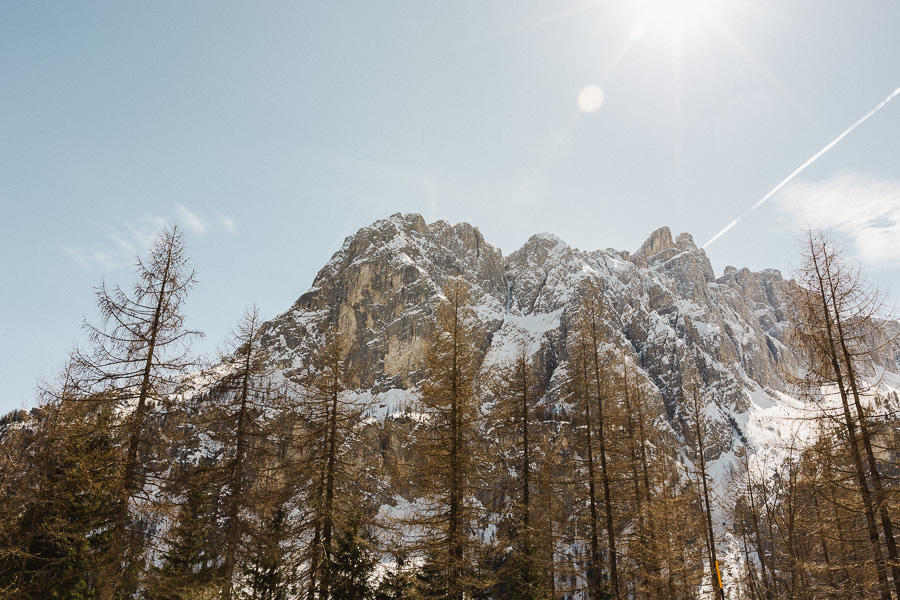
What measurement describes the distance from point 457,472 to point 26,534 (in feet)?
40.0

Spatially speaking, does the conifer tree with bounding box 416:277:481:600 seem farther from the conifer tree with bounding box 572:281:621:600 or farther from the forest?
the conifer tree with bounding box 572:281:621:600

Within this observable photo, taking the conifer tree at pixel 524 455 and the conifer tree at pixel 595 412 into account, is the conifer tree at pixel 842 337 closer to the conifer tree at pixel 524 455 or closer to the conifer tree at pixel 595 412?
the conifer tree at pixel 595 412

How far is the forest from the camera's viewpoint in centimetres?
1169

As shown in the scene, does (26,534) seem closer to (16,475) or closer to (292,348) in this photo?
(16,475)

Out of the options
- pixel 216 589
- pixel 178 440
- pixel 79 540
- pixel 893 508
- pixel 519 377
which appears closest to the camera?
pixel 893 508

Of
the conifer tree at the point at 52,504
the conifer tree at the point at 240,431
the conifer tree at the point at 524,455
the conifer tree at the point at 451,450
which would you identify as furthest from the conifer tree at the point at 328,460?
the conifer tree at the point at 52,504

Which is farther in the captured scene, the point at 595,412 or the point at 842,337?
the point at 595,412

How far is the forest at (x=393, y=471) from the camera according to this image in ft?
38.3

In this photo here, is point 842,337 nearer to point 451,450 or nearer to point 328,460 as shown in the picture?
point 451,450

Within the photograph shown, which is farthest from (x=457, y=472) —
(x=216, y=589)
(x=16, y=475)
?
(x=16, y=475)

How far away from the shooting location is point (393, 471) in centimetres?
1422

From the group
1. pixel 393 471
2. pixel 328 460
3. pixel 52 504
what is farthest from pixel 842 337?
pixel 52 504

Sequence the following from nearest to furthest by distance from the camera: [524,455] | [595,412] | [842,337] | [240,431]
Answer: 1. [842,337]
2. [240,431]
3. [595,412]
4. [524,455]

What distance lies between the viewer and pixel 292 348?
174 meters
